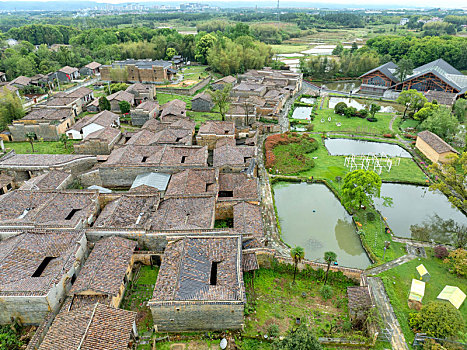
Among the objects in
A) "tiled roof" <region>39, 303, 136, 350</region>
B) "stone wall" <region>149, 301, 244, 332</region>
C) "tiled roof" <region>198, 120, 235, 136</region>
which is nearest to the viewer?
"tiled roof" <region>39, 303, 136, 350</region>

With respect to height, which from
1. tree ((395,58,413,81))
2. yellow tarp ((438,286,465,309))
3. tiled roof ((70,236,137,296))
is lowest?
yellow tarp ((438,286,465,309))

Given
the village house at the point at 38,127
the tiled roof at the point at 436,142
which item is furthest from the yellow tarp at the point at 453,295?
the village house at the point at 38,127

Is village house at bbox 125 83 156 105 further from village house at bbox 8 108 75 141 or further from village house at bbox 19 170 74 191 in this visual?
village house at bbox 19 170 74 191

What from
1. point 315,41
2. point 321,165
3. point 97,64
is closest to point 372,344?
point 321,165

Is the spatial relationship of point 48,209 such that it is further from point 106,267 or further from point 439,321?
point 439,321

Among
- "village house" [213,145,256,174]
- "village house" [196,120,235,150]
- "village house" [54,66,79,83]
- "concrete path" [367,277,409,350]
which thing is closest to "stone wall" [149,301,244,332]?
"concrete path" [367,277,409,350]
